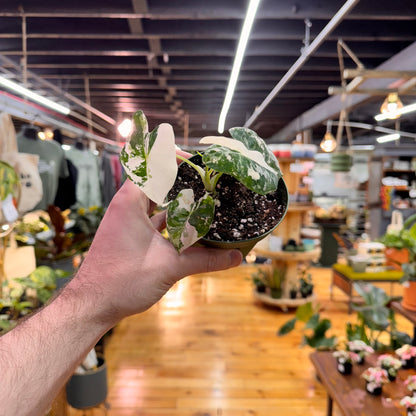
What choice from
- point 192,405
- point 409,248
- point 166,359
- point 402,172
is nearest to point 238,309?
point 166,359

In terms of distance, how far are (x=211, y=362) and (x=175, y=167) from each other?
3.05 m

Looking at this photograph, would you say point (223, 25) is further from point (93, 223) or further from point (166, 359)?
point (166, 359)

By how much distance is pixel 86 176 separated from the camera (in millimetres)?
4164

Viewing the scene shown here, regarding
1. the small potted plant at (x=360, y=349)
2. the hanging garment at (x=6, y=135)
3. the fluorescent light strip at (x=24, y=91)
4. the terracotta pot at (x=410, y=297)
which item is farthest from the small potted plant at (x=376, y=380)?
the fluorescent light strip at (x=24, y=91)

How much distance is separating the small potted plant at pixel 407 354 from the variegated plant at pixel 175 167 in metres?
1.62

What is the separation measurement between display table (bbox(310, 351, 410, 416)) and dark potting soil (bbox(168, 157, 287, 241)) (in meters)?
1.29

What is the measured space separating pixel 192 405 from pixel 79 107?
21.4 ft

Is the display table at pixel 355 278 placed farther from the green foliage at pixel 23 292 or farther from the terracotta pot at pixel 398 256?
the green foliage at pixel 23 292

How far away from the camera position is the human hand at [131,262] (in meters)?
0.76

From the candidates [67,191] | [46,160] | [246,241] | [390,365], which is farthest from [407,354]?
[67,191]

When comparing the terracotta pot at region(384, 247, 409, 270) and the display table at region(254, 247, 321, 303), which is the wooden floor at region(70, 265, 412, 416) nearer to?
the display table at region(254, 247, 321, 303)

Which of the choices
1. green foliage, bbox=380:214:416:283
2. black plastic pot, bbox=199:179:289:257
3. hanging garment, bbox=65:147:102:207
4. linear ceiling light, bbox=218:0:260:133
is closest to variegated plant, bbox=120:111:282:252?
black plastic pot, bbox=199:179:289:257

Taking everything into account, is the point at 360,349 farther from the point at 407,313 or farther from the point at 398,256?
the point at 398,256

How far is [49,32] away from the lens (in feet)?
12.1
